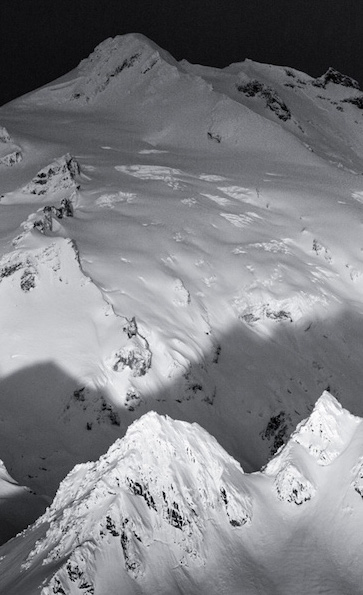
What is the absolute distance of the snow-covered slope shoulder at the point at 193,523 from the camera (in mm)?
43969

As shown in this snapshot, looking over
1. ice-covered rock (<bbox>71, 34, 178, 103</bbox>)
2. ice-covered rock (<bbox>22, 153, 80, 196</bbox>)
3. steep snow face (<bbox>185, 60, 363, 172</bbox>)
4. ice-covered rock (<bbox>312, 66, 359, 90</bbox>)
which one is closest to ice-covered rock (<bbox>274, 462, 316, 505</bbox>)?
ice-covered rock (<bbox>22, 153, 80, 196</bbox>)

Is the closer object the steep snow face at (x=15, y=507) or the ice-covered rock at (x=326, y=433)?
the ice-covered rock at (x=326, y=433)

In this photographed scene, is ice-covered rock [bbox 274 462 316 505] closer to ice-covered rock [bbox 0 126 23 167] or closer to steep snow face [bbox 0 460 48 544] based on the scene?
steep snow face [bbox 0 460 48 544]

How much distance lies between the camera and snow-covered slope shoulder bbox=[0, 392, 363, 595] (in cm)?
4397

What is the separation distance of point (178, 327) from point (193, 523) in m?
37.1

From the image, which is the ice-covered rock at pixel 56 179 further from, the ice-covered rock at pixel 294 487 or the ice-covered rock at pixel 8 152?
the ice-covered rock at pixel 294 487

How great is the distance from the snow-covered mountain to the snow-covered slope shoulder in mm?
94

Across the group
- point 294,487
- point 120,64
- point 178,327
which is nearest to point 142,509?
point 294,487

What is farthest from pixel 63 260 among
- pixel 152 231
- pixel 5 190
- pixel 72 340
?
pixel 5 190

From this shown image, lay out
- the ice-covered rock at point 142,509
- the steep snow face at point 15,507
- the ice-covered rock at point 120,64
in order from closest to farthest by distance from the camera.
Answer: the ice-covered rock at point 142,509
the steep snow face at point 15,507
the ice-covered rock at point 120,64

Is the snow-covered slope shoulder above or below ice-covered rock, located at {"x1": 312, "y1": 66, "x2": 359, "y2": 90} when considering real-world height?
above

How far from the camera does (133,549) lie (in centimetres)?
4462

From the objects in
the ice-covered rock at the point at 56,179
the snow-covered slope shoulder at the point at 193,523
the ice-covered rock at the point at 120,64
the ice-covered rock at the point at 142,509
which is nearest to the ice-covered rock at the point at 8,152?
the ice-covered rock at the point at 56,179

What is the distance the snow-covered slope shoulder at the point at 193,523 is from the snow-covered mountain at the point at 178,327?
3.7 inches
